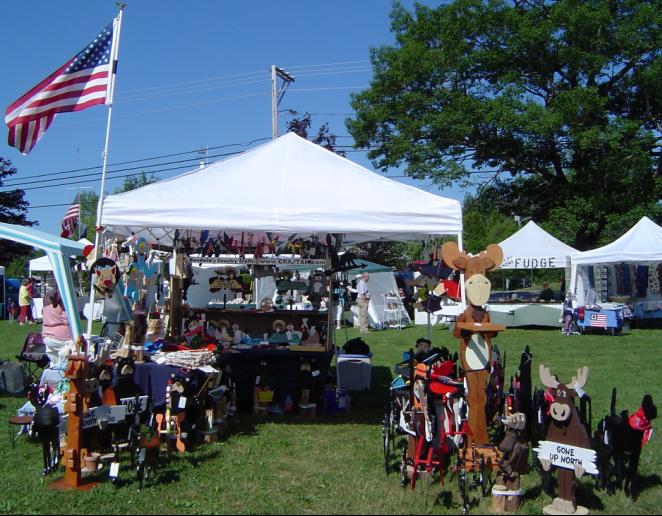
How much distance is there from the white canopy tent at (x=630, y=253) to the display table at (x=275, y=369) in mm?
11029

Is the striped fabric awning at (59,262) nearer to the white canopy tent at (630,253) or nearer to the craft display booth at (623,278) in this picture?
the craft display booth at (623,278)

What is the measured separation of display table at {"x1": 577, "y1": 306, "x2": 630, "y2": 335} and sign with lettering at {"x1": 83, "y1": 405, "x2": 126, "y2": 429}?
42.7 feet

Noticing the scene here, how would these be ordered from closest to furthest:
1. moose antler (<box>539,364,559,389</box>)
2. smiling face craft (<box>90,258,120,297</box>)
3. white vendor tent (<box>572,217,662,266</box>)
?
moose antler (<box>539,364,559,389</box>)
smiling face craft (<box>90,258,120,297</box>)
white vendor tent (<box>572,217,662,266</box>)

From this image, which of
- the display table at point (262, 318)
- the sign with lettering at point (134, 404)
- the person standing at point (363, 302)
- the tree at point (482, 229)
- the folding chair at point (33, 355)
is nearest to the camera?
the sign with lettering at point (134, 404)

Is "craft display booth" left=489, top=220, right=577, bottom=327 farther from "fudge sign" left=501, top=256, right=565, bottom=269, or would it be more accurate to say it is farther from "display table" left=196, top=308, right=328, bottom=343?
"display table" left=196, top=308, right=328, bottom=343

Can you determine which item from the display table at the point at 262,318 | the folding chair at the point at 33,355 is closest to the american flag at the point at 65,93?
the display table at the point at 262,318

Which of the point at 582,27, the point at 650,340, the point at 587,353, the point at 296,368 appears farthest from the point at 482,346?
the point at 582,27

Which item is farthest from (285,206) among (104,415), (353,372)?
(353,372)

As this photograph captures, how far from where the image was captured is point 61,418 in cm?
515

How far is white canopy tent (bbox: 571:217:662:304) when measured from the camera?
1520 centimetres

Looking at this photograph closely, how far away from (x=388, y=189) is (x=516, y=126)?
1551cm

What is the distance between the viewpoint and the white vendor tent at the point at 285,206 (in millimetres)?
5684

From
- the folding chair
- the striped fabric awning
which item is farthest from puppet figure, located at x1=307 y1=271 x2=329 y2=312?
the folding chair

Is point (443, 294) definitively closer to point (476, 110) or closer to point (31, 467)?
point (31, 467)
